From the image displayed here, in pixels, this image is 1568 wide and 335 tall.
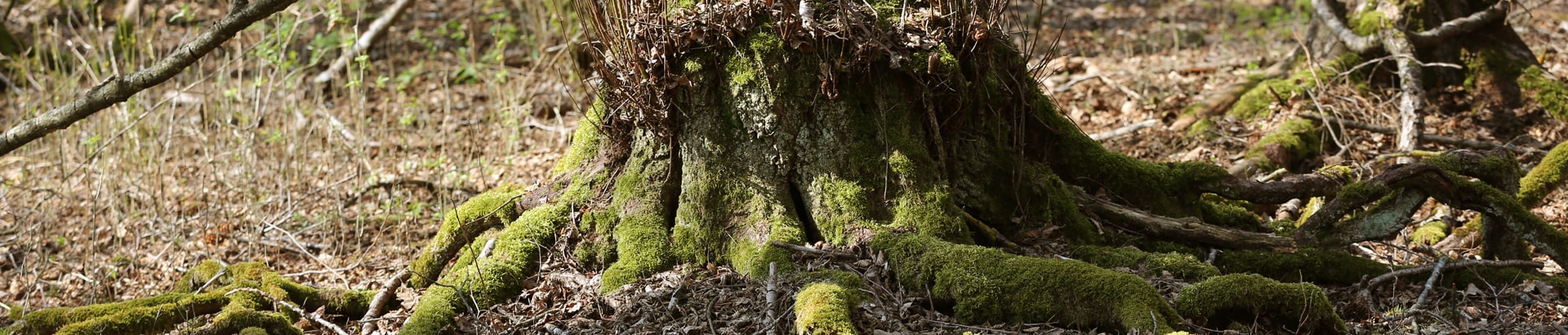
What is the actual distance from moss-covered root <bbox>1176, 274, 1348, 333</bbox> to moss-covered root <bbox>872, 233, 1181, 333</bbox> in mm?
154

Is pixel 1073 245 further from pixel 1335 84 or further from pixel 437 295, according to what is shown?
Result: pixel 1335 84

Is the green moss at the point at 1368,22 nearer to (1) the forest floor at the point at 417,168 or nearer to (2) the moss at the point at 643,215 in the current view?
(1) the forest floor at the point at 417,168

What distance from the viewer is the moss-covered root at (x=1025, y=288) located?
11.3 feet

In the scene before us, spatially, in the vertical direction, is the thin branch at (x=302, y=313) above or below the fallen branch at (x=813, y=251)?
below

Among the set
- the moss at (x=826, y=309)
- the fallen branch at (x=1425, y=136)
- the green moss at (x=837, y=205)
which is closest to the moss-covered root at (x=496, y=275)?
the green moss at (x=837, y=205)

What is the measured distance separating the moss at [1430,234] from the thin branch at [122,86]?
5.41 m

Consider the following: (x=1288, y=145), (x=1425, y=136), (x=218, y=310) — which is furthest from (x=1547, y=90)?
(x=218, y=310)

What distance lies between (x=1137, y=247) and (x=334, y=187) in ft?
15.6

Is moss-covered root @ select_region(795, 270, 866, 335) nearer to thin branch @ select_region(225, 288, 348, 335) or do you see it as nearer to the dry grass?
thin branch @ select_region(225, 288, 348, 335)

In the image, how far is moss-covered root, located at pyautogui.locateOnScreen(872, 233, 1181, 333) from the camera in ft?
11.3

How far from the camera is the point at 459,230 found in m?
4.71

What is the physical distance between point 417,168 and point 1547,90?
24.7 ft

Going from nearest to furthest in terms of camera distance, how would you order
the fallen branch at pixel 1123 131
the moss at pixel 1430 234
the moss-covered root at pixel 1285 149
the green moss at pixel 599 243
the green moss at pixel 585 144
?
the green moss at pixel 599 243
the green moss at pixel 585 144
the moss at pixel 1430 234
the moss-covered root at pixel 1285 149
the fallen branch at pixel 1123 131

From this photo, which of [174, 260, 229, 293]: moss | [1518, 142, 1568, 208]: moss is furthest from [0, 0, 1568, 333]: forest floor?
[174, 260, 229, 293]: moss
